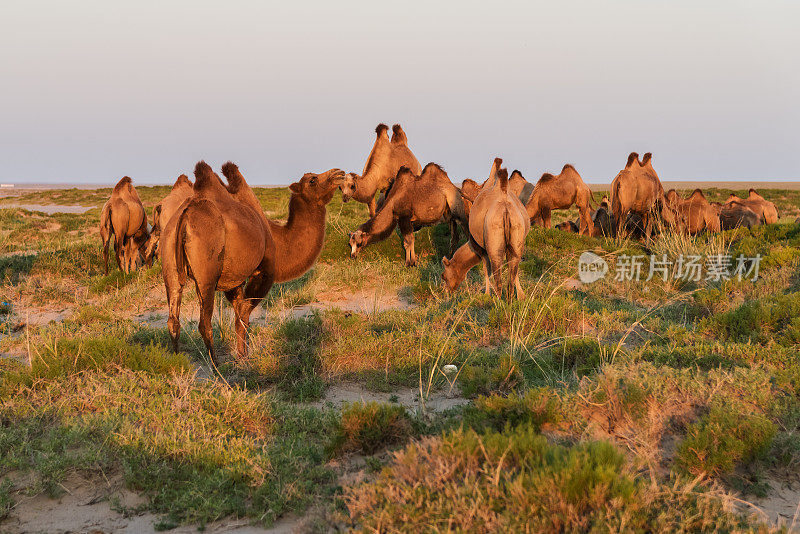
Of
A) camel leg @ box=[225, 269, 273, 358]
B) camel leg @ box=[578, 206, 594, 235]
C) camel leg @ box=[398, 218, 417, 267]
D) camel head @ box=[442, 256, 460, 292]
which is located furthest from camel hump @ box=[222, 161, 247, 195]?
camel leg @ box=[578, 206, 594, 235]

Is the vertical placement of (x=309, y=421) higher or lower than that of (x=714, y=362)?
lower

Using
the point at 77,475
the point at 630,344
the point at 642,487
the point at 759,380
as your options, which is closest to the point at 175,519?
the point at 77,475

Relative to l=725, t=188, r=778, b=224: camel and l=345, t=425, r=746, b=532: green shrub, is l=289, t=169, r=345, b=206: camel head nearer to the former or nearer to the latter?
l=345, t=425, r=746, b=532: green shrub

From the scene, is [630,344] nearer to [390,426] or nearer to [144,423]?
[390,426]

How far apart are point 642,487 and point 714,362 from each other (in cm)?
307

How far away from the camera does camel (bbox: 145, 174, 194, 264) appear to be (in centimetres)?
1025

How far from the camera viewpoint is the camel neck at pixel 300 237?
6.89m

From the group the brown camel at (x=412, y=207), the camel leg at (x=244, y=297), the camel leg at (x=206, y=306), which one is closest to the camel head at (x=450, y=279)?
the brown camel at (x=412, y=207)

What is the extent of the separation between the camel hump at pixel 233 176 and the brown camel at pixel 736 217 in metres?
14.4

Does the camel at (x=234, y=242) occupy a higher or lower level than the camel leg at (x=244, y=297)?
higher

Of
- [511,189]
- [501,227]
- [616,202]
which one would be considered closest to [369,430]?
[501,227]

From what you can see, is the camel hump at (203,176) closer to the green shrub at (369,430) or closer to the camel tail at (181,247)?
the camel tail at (181,247)

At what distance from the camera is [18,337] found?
7.99m

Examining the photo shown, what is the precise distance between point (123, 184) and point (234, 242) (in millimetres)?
8444
